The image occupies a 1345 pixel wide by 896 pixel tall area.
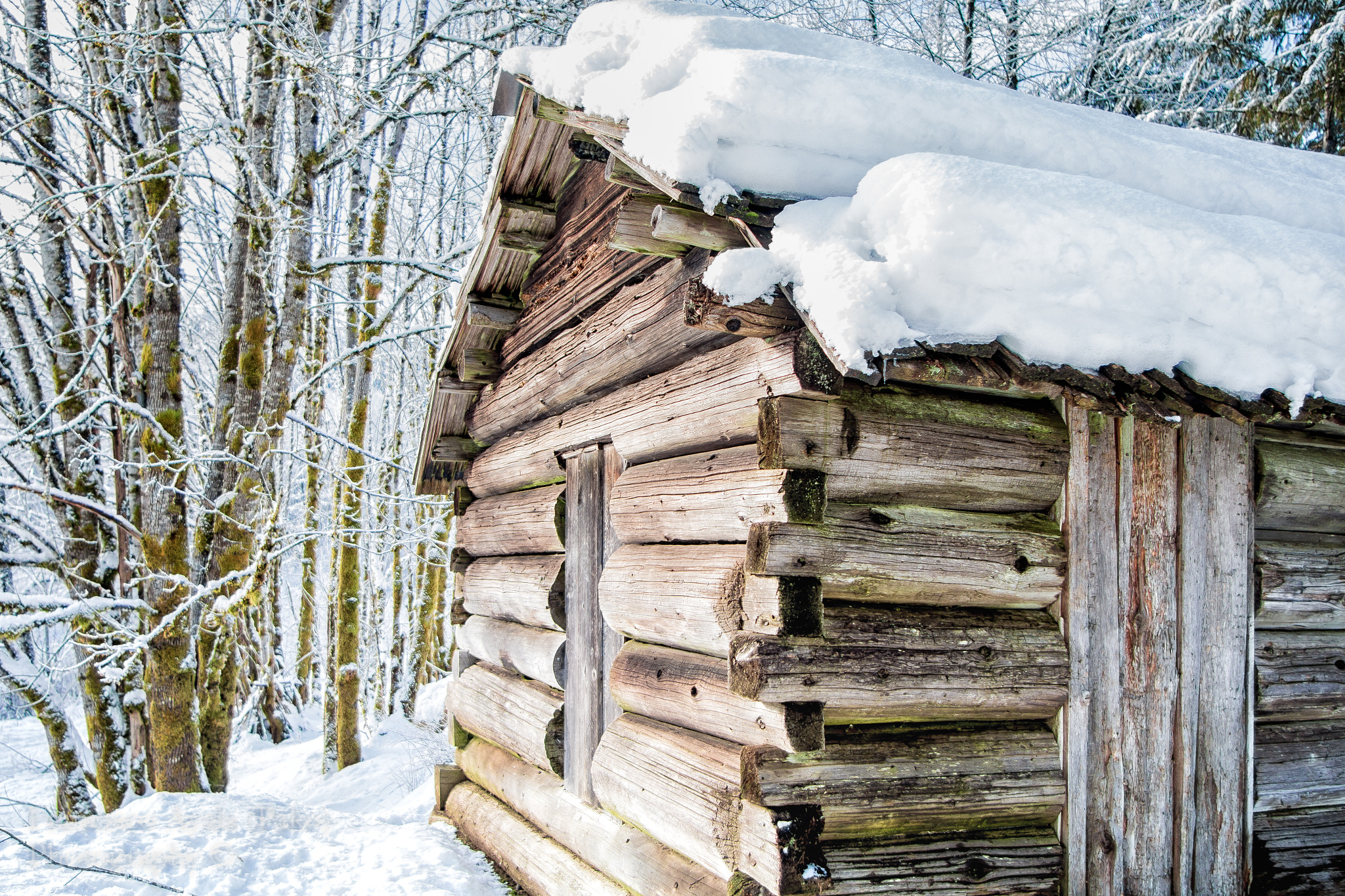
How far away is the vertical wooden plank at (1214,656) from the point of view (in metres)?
3.40

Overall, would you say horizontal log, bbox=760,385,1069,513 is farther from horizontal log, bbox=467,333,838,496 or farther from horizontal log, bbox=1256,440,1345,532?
horizontal log, bbox=1256,440,1345,532

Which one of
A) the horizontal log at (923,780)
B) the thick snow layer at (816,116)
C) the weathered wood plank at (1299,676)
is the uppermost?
the thick snow layer at (816,116)

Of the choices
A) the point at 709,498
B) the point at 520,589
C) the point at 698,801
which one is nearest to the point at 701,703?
the point at 698,801

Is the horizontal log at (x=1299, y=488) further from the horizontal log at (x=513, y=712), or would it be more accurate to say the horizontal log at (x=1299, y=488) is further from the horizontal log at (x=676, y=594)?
the horizontal log at (x=513, y=712)

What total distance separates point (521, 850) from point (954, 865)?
2.95 m

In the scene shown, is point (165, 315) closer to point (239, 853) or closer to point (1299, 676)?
point (239, 853)

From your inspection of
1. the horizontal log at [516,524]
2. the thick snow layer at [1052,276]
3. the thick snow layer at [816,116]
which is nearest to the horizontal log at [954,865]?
the thick snow layer at [1052,276]

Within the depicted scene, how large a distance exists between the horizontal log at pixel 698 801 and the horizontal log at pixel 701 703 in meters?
0.06

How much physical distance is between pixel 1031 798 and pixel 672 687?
1.36 m

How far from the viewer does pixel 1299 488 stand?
147 inches

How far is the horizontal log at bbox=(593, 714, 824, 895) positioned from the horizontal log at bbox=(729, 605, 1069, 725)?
11.1 inches

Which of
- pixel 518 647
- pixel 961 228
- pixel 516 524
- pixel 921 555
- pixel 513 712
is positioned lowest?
pixel 513 712

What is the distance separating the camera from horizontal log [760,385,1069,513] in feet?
9.70

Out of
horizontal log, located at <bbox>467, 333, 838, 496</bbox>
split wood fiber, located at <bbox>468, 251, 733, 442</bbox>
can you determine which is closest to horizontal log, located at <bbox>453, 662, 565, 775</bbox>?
horizontal log, located at <bbox>467, 333, 838, 496</bbox>
